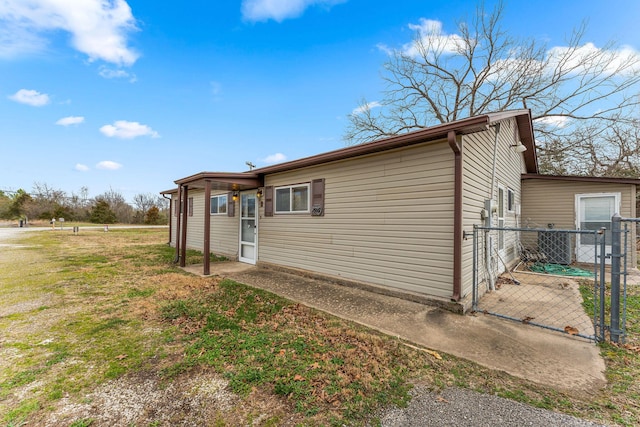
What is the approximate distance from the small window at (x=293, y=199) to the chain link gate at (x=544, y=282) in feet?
11.9

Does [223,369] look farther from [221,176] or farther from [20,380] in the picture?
[221,176]

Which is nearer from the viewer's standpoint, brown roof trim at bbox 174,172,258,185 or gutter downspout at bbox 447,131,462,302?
gutter downspout at bbox 447,131,462,302

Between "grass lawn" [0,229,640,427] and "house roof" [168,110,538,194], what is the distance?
2.92 m

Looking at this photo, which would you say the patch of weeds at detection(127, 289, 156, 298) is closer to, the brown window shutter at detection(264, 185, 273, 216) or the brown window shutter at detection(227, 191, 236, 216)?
the brown window shutter at detection(264, 185, 273, 216)

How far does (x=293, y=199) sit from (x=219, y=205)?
4047mm

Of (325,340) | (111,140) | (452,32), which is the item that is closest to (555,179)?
(325,340)

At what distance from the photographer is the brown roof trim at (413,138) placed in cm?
358

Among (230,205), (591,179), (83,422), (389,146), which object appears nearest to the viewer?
(83,422)

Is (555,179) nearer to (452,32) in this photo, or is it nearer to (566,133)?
(566,133)

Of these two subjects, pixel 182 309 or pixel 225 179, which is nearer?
pixel 182 309

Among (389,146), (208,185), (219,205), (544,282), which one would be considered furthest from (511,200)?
(219,205)

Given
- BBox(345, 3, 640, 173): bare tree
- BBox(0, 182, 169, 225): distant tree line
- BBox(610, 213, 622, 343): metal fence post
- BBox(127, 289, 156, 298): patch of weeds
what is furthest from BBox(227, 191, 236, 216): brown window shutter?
BBox(0, 182, 169, 225): distant tree line

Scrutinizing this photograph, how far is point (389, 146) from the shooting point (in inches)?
177

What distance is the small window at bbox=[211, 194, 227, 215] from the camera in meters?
9.05
